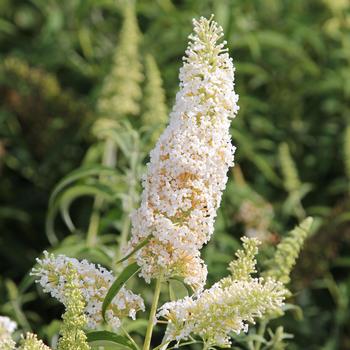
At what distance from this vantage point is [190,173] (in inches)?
105

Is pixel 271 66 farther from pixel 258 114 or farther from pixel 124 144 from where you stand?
pixel 124 144

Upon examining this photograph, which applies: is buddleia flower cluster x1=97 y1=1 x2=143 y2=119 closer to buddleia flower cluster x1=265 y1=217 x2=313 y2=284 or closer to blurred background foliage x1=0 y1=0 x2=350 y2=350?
blurred background foliage x1=0 y1=0 x2=350 y2=350

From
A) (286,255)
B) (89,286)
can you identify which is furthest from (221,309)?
(286,255)

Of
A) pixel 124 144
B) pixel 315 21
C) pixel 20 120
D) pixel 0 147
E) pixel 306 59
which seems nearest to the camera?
pixel 124 144

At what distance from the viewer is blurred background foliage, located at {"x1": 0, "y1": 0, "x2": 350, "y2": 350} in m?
5.80

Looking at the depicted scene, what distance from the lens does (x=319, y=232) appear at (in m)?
5.69

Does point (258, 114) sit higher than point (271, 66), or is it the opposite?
point (271, 66)

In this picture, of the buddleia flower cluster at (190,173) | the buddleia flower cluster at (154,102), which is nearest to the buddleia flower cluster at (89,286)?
the buddleia flower cluster at (190,173)

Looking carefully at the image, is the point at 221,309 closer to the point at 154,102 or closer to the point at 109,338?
the point at 109,338

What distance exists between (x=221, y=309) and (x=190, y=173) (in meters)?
0.37

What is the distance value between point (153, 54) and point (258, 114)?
0.86m

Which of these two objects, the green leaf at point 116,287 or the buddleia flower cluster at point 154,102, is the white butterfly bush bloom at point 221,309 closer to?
the green leaf at point 116,287

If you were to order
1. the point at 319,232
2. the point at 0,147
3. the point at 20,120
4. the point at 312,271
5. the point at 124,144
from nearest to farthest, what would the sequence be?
the point at 124,144 → the point at 312,271 → the point at 319,232 → the point at 0,147 → the point at 20,120

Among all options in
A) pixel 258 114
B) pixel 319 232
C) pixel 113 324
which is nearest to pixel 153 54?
pixel 258 114
